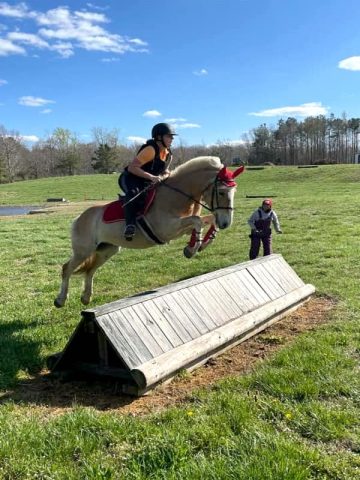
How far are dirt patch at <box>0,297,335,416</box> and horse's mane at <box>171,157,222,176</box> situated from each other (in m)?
2.65

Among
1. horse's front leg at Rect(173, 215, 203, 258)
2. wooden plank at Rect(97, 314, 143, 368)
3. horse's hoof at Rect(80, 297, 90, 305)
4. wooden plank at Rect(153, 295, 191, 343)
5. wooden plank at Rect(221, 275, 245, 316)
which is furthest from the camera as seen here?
horse's hoof at Rect(80, 297, 90, 305)

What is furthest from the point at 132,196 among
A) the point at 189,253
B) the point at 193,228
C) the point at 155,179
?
the point at 189,253

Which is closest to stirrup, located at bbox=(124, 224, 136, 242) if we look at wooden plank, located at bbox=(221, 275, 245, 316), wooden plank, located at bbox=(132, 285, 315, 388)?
wooden plank, located at bbox=(221, 275, 245, 316)

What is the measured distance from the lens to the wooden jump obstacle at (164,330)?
5.50 m

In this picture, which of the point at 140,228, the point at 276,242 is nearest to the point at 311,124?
the point at 276,242

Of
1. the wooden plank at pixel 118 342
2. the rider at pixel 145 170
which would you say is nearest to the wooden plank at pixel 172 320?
the wooden plank at pixel 118 342

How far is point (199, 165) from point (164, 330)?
2769mm

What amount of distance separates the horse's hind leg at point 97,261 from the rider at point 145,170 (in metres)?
1.36

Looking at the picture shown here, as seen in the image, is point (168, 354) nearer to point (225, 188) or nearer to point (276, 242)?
point (225, 188)

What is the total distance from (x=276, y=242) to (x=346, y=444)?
12.4 metres

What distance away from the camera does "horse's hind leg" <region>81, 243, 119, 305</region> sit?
29.5ft

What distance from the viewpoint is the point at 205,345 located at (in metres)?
6.17

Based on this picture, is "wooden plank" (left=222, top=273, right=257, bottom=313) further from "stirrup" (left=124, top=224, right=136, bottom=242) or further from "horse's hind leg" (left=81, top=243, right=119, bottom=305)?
"horse's hind leg" (left=81, top=243, right=119, bottom=305)

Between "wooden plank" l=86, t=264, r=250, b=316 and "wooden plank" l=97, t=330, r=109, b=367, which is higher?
"wooden plank" l=86, t=264, r=250, b=316
